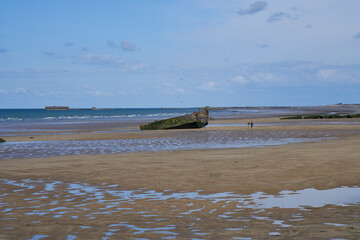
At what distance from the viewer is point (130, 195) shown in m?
9.91

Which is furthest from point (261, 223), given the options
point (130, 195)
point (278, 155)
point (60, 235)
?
point (278, 155)

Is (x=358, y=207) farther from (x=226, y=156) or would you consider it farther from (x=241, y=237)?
(x=226, y=156)

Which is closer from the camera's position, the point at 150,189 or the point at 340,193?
the point at 340,193

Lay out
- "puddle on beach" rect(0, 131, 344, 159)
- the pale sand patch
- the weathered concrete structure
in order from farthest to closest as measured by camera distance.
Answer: the weathered concrete structure
"puddle on beach" rect(0, 131, 344, 159)
the pale sand patch

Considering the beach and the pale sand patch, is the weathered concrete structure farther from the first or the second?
the beach

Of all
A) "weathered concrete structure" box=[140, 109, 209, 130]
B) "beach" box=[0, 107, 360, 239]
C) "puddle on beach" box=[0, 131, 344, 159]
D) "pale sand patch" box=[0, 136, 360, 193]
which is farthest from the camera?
"weathered concrete structure" box=[140, 109, 209, 130]

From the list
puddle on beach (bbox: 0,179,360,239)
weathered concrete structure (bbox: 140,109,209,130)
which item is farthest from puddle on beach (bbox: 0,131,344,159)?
weathered concrete structure (bbox: 140,109,209,130)

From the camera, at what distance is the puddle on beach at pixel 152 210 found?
6621 mm

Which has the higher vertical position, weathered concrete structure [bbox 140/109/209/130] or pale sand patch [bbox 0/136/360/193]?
weathered concrete structure [bbox 140/109/209/130]

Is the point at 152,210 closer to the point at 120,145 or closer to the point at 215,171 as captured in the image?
the point at 215,171

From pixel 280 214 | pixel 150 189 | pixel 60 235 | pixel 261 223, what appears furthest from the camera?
pixel 150 189

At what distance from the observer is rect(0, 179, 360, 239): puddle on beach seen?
6621mm

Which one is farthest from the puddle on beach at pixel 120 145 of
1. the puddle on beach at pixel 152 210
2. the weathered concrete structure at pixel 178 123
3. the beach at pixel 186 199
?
the weathered concrete structure at pixel 178 123

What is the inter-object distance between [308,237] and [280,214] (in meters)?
1.64
